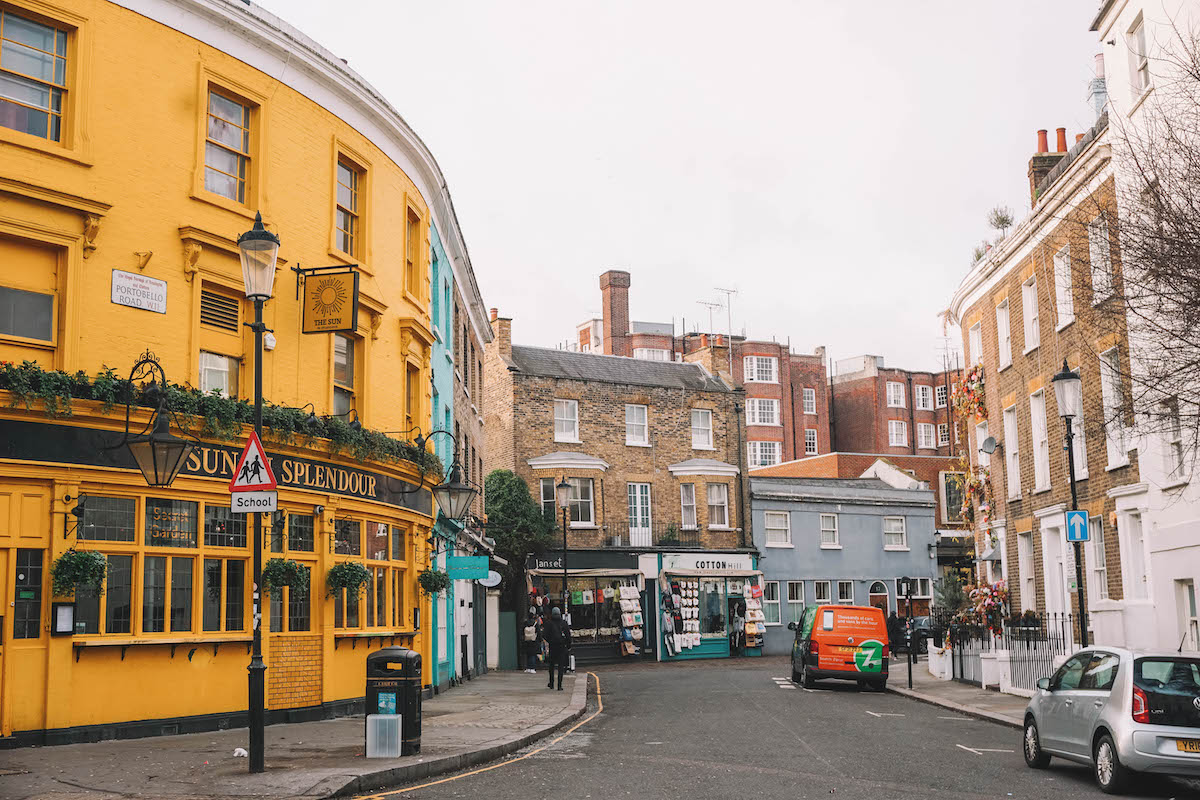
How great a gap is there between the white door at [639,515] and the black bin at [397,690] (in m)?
30.6

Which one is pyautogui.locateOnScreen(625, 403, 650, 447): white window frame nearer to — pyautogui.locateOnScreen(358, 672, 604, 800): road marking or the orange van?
the orange van

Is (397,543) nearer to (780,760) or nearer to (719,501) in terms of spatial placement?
(780,760)

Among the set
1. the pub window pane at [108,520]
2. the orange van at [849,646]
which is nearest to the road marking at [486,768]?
the pub window pane at [108,520]

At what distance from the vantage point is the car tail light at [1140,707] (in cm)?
1094

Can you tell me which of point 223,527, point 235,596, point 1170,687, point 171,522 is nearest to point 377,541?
point 235,596

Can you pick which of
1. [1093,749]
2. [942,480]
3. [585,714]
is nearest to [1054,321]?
[585,714]

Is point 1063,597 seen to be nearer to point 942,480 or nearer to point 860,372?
point 942,480

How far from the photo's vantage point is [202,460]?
1606 centimetres

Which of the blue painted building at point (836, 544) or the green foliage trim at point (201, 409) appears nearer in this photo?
the green foliage trim at point (201, 409)

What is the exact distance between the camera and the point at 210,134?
17188 mm

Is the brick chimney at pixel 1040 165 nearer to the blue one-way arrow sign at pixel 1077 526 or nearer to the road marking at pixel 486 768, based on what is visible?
the blue one-way arrow sign at pixel 1077 526

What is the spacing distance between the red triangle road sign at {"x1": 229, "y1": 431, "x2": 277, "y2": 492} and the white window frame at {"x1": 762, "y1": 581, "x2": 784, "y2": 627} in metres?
36.4

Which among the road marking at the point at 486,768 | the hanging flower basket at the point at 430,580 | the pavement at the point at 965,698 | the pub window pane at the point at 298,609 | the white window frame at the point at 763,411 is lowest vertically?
the pavement at the point at 965,698

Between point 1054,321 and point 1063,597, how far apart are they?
6122 millimetres
